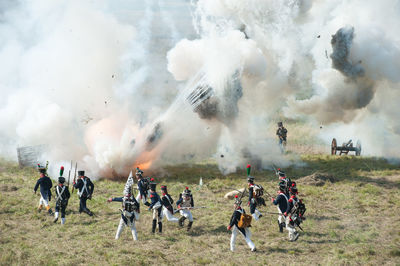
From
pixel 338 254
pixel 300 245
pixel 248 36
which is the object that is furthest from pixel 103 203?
pixel 248 36

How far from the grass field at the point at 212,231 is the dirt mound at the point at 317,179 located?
0.19 feet

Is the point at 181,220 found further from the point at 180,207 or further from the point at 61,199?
the point at 61,199

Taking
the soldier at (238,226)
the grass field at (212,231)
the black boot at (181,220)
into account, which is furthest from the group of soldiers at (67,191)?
the soldier at (238,226)

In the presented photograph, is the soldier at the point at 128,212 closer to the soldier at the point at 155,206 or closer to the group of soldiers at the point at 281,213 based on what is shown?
the soldier at the point at 155,206

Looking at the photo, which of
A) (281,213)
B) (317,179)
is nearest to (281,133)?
(317,179)

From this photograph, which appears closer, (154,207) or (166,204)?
(154,207)

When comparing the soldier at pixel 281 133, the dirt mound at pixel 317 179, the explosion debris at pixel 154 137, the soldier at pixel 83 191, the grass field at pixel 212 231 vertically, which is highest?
the soldier at pixel 281 133

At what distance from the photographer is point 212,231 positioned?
14883 mm

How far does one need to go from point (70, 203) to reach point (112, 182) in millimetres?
4364

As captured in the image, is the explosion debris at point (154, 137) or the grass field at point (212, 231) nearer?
the grass field at point (212, 231)

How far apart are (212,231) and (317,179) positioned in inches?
392

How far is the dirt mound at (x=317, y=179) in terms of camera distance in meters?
22.0

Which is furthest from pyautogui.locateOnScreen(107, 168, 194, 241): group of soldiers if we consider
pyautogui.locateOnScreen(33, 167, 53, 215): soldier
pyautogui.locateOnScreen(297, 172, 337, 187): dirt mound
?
pyautogui.locateOnScreen(297, 172, 337, 187): dirt mound

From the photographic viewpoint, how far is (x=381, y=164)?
27.5 meters
